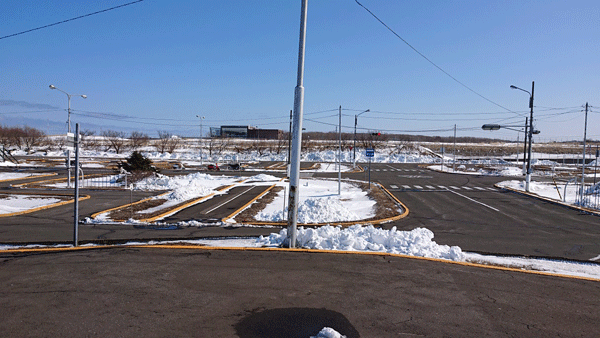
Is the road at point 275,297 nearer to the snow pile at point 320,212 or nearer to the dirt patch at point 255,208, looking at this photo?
the snow pile at point 320,212

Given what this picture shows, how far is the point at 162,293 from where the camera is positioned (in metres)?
5.57

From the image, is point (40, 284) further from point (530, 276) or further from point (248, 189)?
point (248, 189)

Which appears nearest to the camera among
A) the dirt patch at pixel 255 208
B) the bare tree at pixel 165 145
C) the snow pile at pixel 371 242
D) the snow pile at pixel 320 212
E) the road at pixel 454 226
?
the snow pile at pixel 371 242

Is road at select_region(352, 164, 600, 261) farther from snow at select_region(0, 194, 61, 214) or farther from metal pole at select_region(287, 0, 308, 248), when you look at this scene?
snow at select_region(0, 194, 61, 214)

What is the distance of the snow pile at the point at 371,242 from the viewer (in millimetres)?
8594

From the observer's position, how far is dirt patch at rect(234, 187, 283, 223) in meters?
16.2

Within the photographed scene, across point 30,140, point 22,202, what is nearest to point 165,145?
point 30,140

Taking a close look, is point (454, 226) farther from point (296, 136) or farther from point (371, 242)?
point (296, 136)

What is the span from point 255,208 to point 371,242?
34.3 feet

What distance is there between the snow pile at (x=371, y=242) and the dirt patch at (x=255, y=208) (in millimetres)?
6624

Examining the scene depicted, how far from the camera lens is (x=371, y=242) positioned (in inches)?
364

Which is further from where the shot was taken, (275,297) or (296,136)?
(296,136)

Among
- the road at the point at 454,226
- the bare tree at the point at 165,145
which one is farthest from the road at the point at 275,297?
the bare tree at the point at 165,145

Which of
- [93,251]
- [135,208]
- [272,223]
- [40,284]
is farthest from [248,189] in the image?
[40,284]
